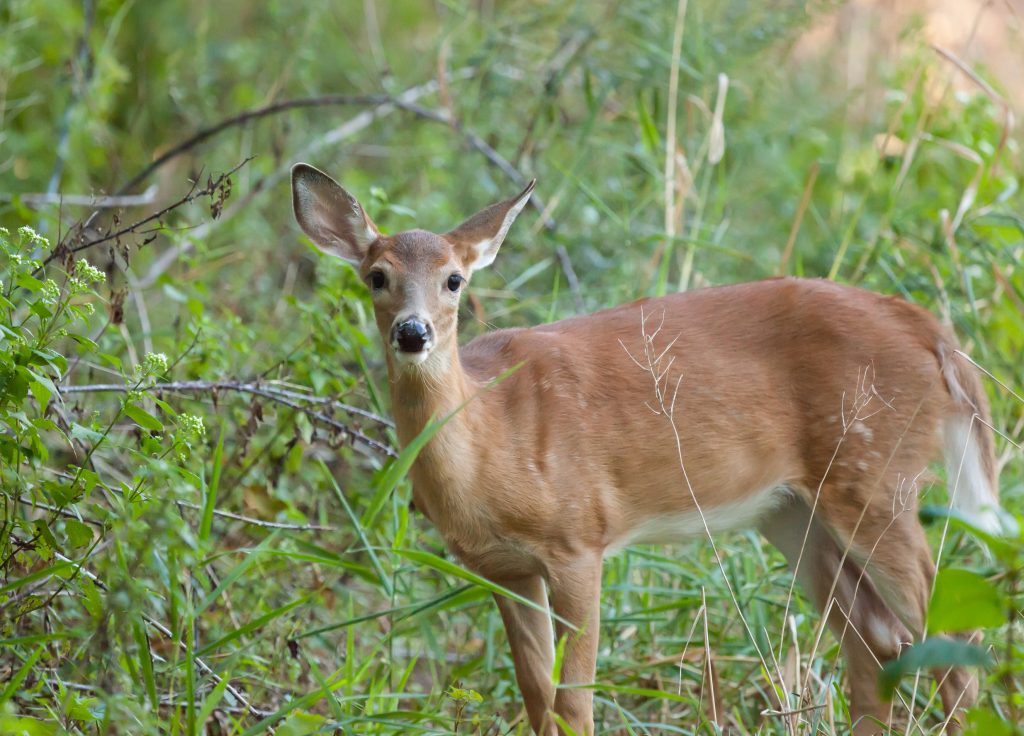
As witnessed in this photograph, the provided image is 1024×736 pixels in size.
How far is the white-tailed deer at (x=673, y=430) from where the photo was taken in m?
3.93

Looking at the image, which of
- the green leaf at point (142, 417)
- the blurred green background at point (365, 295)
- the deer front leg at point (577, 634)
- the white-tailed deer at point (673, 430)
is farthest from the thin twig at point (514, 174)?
the green leaf at point (142, 417)

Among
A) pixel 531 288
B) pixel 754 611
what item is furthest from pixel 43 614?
pixel 531 288

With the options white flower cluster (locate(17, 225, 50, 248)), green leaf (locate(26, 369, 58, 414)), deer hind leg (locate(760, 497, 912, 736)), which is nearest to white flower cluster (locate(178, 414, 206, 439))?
green leaf (locate(26, 369, 58, 414))

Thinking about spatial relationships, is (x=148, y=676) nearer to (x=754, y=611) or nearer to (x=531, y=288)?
(x=754, y=611)

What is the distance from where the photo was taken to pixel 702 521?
4.25 meters

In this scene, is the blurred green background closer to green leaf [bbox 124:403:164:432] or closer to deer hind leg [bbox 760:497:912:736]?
green leaf [bbox 124:403:164:432]

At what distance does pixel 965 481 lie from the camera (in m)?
4.43

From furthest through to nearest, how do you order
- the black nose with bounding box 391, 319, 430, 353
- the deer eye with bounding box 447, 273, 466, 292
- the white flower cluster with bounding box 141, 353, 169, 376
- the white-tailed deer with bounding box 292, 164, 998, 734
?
the deer eye with bounding box 447, 273, 466, 292, the white-tailed deer with bounding box 292, 164, 998, 734, the black nose with bounding box 391, 319, 430, 353, the white flower cluster with bounding box 141, 353, 169, 376

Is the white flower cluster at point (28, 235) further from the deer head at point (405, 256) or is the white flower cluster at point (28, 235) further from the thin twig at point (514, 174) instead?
the thin twig at point (514, 174)

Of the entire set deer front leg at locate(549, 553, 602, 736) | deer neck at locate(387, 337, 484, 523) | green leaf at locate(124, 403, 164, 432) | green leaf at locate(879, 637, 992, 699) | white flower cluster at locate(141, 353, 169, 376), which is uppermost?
white flower cluster at locate(141, 353, 169, 376)

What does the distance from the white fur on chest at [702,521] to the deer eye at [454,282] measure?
965mm

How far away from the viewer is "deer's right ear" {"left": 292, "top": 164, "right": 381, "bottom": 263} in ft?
13.9

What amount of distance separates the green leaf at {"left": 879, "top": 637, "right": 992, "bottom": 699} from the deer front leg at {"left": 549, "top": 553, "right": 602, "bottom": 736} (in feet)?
5.69

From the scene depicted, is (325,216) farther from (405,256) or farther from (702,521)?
(702,521)
